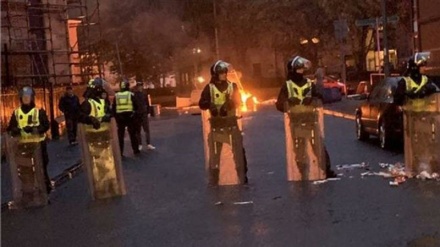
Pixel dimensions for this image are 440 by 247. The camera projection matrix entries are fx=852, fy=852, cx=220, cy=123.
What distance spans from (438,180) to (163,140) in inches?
534

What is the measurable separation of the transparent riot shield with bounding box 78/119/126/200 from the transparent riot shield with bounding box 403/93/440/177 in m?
4.23

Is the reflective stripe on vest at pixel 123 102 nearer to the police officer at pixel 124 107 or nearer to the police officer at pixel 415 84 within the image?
the police officer at pixel 124 107

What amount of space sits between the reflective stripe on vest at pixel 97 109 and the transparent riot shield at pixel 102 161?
246 millimetres

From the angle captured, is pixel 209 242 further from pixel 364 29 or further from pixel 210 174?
pixel 364 29

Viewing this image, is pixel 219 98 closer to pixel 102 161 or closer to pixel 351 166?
pixel 102 161

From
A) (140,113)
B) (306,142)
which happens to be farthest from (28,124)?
(140,113)

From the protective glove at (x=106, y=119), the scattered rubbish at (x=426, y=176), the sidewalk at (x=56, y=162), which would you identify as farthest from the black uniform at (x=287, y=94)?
the sidewalk at (x=56, y=162)

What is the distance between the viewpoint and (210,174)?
12789 mm

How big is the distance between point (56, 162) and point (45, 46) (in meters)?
16.3

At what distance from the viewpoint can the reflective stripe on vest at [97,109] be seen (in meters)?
12.6

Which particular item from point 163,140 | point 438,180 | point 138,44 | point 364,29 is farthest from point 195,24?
point 438,180

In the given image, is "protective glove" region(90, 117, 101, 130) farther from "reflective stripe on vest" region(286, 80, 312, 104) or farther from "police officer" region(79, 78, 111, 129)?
"reflective stripe on vest" region(286, 80, 312, 104)

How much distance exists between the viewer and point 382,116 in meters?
17.5

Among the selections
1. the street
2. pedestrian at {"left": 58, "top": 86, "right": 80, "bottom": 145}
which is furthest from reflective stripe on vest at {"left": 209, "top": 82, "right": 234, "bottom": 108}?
pedestrian at {"left": 58, "top": 86, "right": 80, "bottom": 145}
